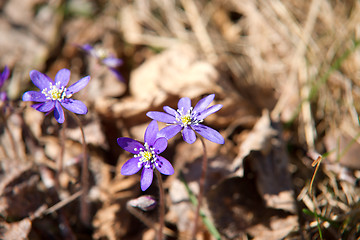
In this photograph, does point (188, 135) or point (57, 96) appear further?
point (57, 96)

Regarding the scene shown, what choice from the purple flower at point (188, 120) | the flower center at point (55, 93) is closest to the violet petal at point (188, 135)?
the purple flower at point (188, 120)

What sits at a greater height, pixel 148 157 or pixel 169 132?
pixel 169 132

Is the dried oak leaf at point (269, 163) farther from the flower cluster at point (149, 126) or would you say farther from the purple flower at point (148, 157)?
the purple flower at point (148, 157)

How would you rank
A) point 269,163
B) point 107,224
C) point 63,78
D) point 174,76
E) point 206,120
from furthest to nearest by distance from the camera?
point 174,76 → point 206,120 → point 269,163 → point 107,224 → point 63,78

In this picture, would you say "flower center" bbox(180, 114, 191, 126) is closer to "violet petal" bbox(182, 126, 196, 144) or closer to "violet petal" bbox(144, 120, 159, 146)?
"violet petal" bbox(182, 126, 196, 144)

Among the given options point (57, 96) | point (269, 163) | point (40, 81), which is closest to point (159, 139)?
point (57, 96)

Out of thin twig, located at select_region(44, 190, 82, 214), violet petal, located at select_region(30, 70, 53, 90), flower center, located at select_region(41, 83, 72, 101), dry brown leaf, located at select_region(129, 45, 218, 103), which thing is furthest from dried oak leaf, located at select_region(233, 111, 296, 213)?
violet petal, located at select_region(30, 70, 53, 90)

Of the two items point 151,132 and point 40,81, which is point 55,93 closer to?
point 40,81

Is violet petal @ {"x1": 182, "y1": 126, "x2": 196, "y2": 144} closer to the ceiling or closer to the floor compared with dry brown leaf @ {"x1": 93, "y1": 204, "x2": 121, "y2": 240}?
closer to the ceiling
